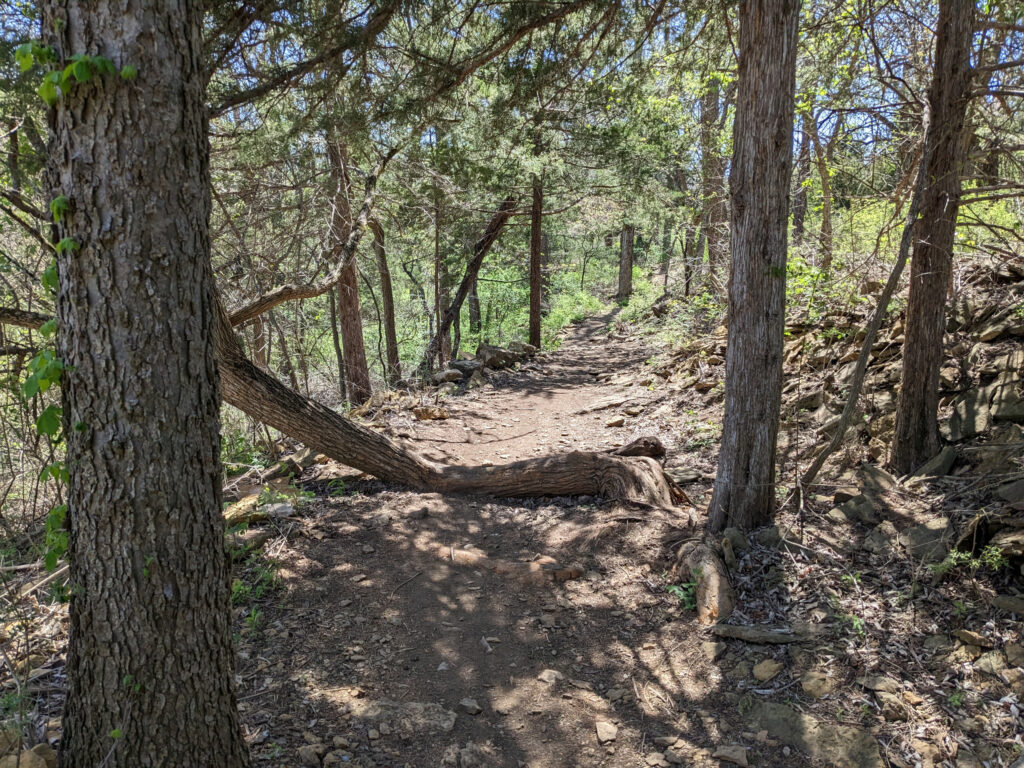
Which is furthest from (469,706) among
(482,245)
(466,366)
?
(482,245)

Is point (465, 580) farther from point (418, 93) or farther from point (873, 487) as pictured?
point (418, 93)

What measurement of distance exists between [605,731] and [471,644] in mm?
1046

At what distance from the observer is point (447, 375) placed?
11336 millimetres

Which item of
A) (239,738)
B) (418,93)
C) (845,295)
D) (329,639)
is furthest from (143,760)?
(845,295)

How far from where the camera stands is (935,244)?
441cm

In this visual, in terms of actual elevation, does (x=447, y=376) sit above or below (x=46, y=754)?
below

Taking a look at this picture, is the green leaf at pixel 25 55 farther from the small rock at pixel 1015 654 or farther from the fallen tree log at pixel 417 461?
the small rock at pixel 1015 654

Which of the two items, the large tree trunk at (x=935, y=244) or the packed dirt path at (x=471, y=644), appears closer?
the packed dirt path at (x=471, y=644)

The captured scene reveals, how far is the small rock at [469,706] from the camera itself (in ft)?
10.8

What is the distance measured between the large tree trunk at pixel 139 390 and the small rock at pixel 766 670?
9.03 ft

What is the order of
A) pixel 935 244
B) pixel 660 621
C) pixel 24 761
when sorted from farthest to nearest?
pixel 935 244
pixel 660 621
pixel 24 761

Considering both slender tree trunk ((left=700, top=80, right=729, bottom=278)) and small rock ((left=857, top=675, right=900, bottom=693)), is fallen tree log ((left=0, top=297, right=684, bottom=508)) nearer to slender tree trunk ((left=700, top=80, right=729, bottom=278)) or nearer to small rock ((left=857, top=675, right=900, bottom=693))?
small rock ((left=857, top=675, right=900, bottom=693))

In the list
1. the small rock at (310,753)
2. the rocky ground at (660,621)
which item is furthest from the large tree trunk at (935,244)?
the small rock at (310,753)

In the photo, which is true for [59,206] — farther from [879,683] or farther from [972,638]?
[972,638]
